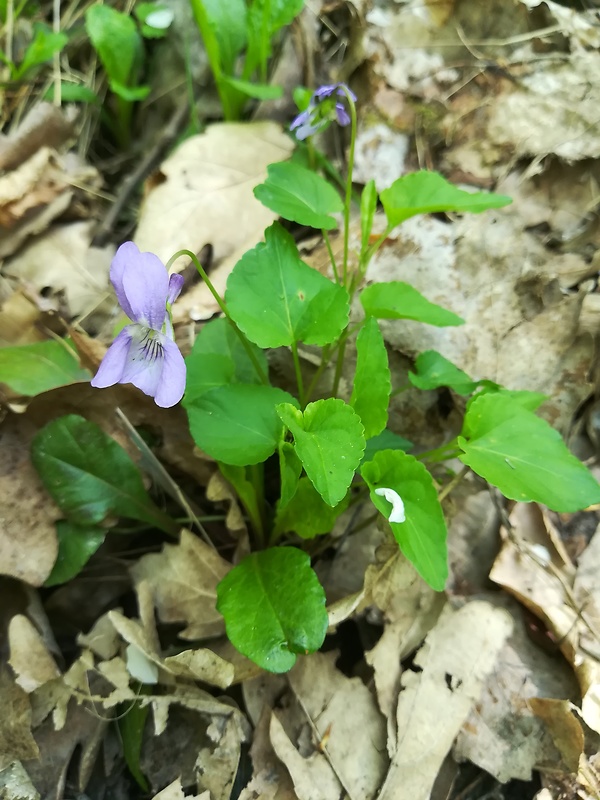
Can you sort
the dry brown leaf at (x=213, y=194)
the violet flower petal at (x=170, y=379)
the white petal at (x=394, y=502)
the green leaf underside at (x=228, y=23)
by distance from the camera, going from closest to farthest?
1. the violet flower petal at (x=170, y=379)
2. the white petal at (x=394, y=502)
3. the dry brown leaf at (x=213, y=194)
4. the green leaf underside at (x=228, y=23)

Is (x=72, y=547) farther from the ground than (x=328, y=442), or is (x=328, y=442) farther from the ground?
(x=328, y=442)

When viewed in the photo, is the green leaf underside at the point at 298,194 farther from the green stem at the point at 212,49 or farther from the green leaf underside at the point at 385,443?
the green stem at the point at 212,49

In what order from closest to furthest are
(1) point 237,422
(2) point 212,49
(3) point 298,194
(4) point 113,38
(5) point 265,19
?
(1) point 237,422
(3) point 298,194
(5) point 265,19
(2) point 212,49
(4) point 113,38

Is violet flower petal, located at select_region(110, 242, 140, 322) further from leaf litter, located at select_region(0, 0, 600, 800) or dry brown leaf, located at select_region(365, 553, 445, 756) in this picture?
dry brown leaf, located at select_region(365, 553, 445, 756)

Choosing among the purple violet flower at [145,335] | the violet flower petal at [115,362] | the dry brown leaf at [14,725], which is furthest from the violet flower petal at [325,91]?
the dry brown leaf at [14,725]

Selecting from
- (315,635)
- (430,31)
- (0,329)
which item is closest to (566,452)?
(315,635)

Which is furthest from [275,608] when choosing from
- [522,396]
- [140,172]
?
[140,172]

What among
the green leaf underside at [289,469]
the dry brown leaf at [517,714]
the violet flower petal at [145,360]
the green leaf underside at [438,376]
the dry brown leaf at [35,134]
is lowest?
the dry brown leaf at [517,714]

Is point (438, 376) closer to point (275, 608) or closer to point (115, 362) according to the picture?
point (275, 608)
